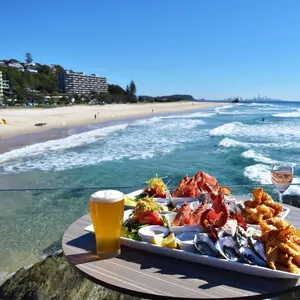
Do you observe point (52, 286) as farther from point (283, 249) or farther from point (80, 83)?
point (80, 83)

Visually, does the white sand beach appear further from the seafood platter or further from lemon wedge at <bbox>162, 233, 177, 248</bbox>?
lemon wedge at <bbox>162, 233, 177, 248</bbox>

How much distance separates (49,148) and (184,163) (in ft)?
26.2

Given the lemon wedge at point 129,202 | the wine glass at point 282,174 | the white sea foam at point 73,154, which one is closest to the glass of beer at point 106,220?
the lemon wedge at point 129,202

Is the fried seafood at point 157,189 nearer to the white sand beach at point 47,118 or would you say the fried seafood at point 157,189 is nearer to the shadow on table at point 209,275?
the shadow on table at point 209,275

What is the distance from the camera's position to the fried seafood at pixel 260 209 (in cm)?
182

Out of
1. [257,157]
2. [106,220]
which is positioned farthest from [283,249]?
[257,157]

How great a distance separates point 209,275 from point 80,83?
154 metres

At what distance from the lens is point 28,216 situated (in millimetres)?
4930

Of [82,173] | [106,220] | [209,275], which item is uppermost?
[106,220]

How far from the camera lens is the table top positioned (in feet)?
3.95

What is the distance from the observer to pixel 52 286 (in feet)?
10.5

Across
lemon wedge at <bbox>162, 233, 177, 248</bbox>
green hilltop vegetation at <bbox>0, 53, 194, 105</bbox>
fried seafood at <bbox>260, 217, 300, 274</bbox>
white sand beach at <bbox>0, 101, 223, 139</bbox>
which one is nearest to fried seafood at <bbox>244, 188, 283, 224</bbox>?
fried seafood at <bbox>260, 217, 300, 274</bbox>

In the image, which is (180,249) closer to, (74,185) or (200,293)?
(200,293)

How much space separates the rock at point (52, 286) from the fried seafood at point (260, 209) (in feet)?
4.42
